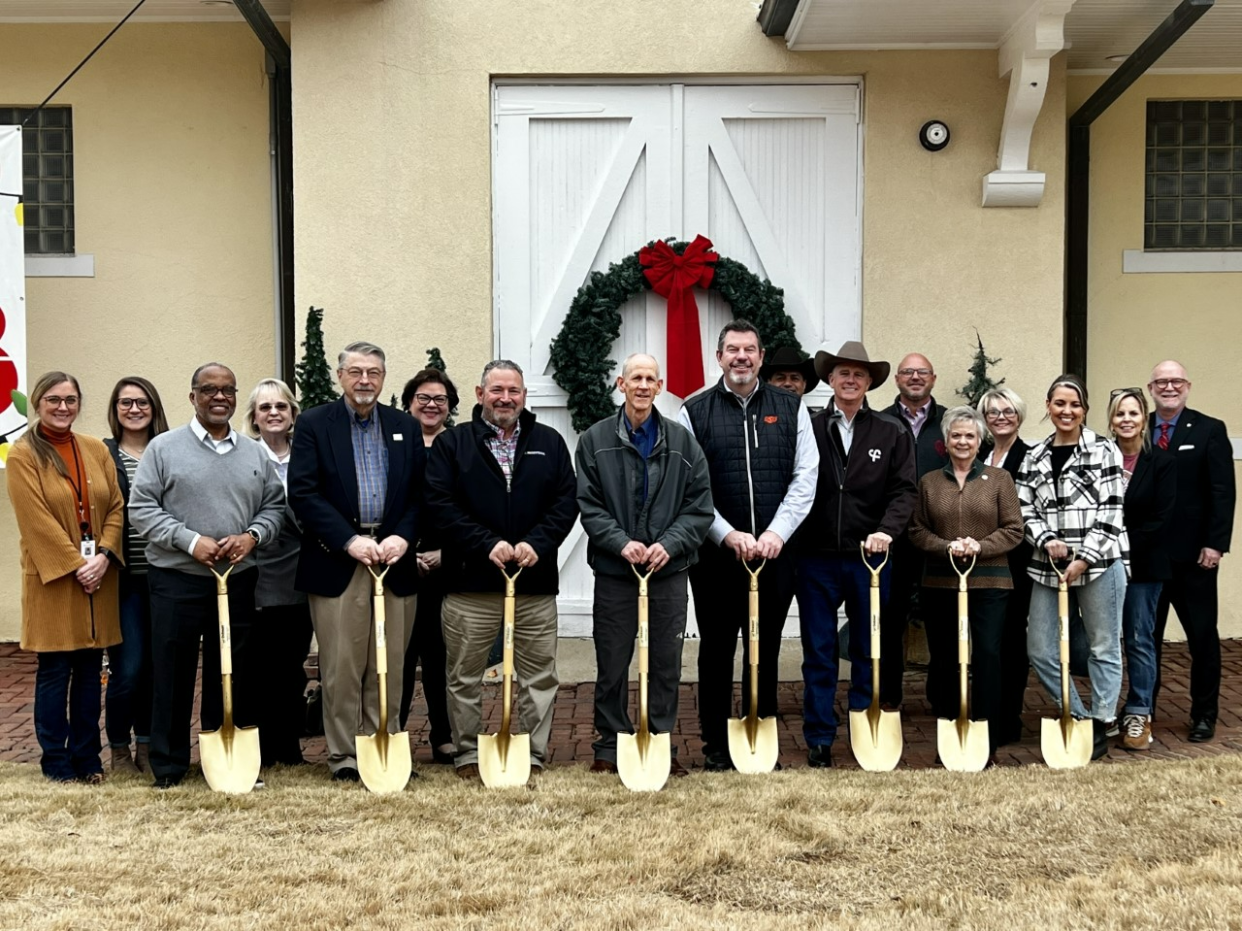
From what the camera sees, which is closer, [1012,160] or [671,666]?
[671,666]

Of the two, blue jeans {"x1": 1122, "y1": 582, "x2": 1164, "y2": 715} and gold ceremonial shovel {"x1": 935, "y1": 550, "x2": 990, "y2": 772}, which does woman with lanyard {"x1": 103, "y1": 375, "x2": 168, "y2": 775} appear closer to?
gold ceremonial shovel {"x1": 935, "y1": 550, "x2": 990, "y2": 772}

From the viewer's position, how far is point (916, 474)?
6379 mm

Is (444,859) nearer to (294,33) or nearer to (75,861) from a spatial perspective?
(75,861)

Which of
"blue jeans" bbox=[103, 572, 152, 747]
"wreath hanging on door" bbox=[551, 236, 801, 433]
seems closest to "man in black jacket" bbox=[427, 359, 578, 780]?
"blue jeans" bbox=[103, 572, 152, 747]

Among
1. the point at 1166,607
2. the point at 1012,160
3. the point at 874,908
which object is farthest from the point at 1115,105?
the point at 874,908

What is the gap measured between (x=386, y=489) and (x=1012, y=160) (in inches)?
181

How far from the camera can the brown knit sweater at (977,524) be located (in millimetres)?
6043

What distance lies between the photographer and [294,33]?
8.20 metres

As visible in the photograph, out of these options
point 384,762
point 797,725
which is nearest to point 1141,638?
point 797,725

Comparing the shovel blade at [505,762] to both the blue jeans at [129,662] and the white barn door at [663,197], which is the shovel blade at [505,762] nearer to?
the blue jeans at [129,662]

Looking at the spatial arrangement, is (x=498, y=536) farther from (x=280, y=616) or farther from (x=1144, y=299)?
(x=1144, y=299)

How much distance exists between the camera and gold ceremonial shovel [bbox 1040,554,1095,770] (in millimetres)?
5879

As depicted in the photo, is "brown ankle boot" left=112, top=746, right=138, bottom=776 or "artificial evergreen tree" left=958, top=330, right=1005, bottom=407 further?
"artificial evergreen tree" left=958, top=330, right=1005, bottom=407

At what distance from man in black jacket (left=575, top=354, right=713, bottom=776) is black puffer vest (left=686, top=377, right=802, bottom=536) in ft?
0.45
